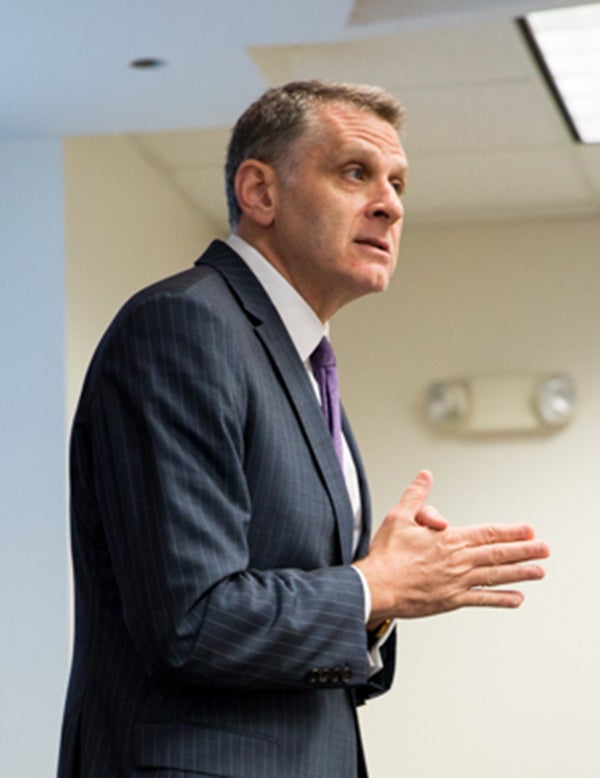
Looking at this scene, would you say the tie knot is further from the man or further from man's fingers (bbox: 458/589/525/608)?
man's fingers (bbox: 458/589/525/608)

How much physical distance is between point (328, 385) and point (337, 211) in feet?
0.73

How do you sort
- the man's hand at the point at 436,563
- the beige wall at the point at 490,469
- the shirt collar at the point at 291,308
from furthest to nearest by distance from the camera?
the beige wall at the point at 490,469 → the shirt collar at the point at 291,308 → the man's hand at the point at 436,563

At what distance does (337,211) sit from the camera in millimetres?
1841

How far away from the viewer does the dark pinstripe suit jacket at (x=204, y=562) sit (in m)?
1.51

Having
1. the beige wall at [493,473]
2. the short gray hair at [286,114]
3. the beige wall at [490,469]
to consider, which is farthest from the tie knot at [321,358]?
the beige wall at [493,473]

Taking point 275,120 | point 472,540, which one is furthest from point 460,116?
point 472,540

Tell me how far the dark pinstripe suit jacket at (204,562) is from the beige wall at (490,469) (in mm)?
4453

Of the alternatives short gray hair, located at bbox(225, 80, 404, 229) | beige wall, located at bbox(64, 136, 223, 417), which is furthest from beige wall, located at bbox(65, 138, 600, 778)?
short gray hair, located at bbox(225, 80, 404, 229)

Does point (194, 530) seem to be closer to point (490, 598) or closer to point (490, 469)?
point (490, 598)

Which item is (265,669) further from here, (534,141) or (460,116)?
(534,141)

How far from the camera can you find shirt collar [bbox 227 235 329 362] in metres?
1.80

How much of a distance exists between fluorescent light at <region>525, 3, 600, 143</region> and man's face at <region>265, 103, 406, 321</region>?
2.05 metres

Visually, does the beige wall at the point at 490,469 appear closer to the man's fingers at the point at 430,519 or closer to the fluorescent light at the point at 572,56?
the fluorescent light at the point at 572,56

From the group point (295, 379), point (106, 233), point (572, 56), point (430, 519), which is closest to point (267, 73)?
point (572, 56)
